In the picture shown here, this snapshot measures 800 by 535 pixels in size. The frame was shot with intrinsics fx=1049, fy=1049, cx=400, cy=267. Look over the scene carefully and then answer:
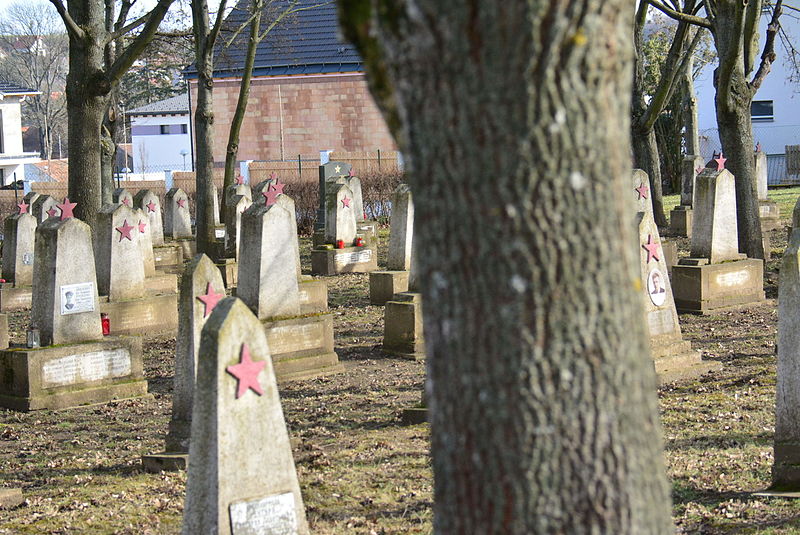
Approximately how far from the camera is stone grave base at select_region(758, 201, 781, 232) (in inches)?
829

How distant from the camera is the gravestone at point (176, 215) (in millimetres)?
21469

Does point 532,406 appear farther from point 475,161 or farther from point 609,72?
point 609,72

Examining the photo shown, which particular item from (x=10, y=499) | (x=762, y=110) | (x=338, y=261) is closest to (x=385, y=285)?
(x=338, y=261)

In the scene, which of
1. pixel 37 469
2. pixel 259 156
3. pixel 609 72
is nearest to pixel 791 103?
pixel 259 156

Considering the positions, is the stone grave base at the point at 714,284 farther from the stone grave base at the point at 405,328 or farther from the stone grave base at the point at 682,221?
the stone grave base at the point at 682,221

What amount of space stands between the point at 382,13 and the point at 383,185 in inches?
1029

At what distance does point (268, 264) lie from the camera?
1102cm

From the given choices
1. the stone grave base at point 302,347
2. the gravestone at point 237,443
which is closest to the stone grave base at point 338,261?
the stone grave base at point 302,347

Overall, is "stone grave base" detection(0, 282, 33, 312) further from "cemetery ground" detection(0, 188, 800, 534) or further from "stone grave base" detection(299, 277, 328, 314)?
"stone grave base" detection(299, 277, 328, 314)

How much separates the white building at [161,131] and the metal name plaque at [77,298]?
57.5 metres

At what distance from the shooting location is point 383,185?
94.0ft

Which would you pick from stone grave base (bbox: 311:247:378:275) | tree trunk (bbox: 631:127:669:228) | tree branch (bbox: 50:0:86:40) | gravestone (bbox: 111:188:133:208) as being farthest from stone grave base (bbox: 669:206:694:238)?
tree branch (bbox: 50:0:86:40)

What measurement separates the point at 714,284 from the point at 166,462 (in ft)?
28.6

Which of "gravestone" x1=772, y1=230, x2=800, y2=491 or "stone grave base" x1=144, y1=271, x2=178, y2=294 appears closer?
"gravestone" x1=772, y1=230, x2=800, y2=491
